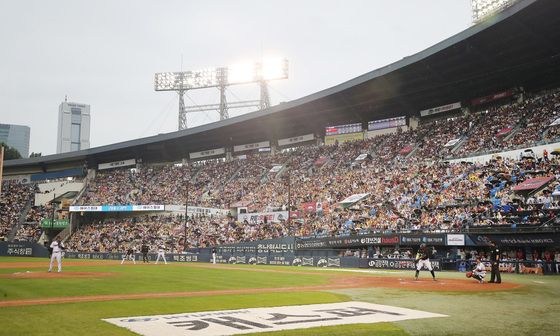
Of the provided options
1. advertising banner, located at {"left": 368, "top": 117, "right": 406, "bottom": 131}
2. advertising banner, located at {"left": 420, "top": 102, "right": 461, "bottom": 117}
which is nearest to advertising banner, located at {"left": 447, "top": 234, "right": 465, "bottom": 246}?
advertising banner, located at {"left": 420, "top": 102, "right": 461, "bottom": 117}

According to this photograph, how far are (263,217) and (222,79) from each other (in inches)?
1285

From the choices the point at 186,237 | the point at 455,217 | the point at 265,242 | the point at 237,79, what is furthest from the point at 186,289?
the point at 237,79

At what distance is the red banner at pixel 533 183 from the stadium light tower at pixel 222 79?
154 ft

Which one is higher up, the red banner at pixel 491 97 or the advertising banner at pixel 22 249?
the red banner at pixel 491 97

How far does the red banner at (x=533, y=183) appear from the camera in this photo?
35.1 meters

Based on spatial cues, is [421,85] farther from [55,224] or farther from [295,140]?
[55,224]

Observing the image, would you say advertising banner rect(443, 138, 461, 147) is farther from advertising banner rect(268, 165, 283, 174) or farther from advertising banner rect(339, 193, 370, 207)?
advertising banner rect(268, 165, 283, 174)

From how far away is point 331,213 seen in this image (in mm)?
48938

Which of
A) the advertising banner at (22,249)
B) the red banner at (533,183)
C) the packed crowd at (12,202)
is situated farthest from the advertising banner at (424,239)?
the packed crowd at (12,202)

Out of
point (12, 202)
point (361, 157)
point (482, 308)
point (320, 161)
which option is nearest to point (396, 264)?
point (361, 157)

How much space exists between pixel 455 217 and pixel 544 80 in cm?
2177

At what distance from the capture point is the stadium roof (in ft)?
134

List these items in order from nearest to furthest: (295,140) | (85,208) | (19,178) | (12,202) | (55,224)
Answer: (85,208) → (55,224) → (295,140) → (12,202) → (19,178)

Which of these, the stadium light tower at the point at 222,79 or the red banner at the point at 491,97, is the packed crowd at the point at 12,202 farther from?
the red banner at the point at 491,97
